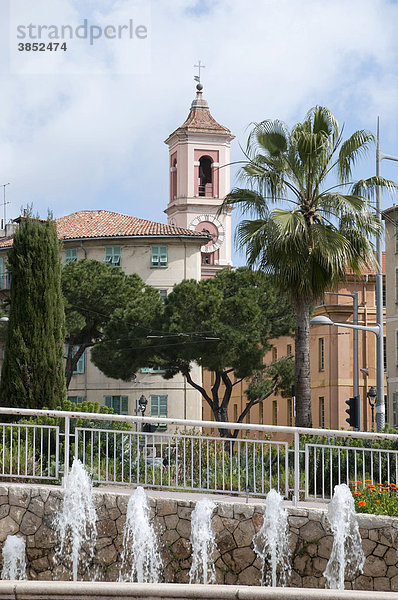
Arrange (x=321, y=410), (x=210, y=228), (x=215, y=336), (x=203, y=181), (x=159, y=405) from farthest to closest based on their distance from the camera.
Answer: (x=203, y=181) < (x=210, y=228) < (x=321, y=410) < (x=159, y=405) < (x=215, y=336)

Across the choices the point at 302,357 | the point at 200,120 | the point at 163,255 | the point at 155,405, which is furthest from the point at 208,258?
the point at 302,357

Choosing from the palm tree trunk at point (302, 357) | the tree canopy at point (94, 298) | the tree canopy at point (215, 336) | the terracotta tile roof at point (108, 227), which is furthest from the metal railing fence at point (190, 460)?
→ the terracotta tile roof at point (108, 227)

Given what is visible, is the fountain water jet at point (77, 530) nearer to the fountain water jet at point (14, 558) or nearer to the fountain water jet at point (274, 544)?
the fountain water jet at point (14, 558)

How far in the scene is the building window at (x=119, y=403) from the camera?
61.1 m

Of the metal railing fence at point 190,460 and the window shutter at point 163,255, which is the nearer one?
the metal railing fence at point 190,460

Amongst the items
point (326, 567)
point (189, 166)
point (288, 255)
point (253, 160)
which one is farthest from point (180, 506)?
point (189, 166)

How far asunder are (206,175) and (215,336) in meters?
43.5

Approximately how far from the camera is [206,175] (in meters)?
90.5

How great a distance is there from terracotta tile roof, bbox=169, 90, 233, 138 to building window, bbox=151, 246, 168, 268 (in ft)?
91.8

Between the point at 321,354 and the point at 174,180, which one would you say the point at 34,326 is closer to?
the point at 321,354

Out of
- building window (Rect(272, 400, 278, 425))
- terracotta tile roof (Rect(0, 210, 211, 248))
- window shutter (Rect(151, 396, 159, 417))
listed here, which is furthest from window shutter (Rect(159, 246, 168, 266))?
building window (Rect(272, 400, 278, 425))

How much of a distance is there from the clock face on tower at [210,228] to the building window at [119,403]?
96.9ft

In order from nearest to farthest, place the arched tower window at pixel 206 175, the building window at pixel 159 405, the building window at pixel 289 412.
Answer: the building window at pixel 159 405 → the building window at pixel 289 412 → the arched tower window at pixel 206 175

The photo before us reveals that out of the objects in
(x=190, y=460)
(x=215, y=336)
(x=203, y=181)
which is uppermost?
(x=203, y=181)
